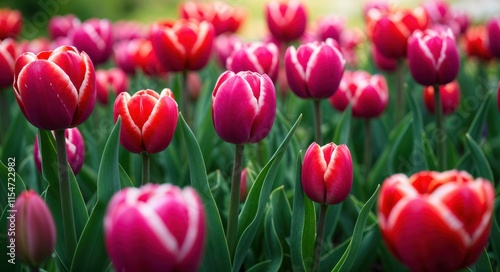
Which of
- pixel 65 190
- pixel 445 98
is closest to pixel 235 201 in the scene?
pixel 65 190

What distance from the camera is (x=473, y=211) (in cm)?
74

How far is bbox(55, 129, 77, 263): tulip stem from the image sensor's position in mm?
1069

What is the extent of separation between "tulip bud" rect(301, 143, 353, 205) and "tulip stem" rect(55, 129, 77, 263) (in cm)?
41

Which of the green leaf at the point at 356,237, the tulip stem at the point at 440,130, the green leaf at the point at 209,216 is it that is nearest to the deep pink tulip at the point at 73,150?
the green leaf at the point at 209,216

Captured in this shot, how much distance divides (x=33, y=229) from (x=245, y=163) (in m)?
0.88

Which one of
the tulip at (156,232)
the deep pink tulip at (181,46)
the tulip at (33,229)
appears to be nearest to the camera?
the tulip at (156,232)

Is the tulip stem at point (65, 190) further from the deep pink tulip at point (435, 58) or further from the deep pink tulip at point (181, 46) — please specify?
the deep pink tulip at point (435, 58)

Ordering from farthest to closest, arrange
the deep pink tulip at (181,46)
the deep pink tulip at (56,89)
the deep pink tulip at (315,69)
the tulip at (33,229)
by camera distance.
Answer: the deep pink tulip at (181,46)
the deep pink tulip at (315,69)
the deep pink tulip at (56,89)
the tulip at (33,229)

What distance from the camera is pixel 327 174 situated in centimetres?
106

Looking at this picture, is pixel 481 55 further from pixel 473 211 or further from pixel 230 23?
pixel 473 211

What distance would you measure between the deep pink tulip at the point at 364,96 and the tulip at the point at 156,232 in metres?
1.07

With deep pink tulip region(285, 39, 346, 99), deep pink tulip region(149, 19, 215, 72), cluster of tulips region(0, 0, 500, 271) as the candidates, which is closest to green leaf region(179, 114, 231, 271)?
cluster of tulips region(0, 0, 500, 271)

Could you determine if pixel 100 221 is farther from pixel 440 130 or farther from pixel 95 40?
pixel 95 40

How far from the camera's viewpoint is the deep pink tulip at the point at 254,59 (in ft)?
4.96
